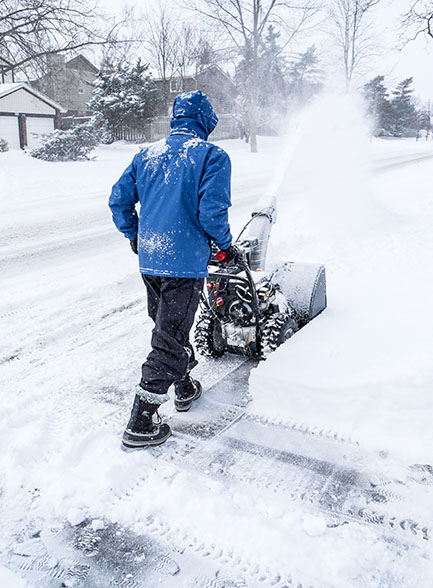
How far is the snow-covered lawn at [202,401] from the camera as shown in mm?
2305

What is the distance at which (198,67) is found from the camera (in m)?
40.4

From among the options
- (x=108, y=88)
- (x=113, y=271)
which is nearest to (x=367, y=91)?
(x=108, y=88)

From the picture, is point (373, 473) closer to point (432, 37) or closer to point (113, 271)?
point (113, 271)

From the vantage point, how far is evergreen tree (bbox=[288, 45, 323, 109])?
134 feet

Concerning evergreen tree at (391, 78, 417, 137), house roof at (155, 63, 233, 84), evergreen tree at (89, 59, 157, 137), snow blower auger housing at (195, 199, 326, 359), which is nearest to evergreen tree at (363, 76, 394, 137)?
evergreen tree at (391, 78, 417, 137)

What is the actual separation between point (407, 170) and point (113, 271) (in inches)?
588

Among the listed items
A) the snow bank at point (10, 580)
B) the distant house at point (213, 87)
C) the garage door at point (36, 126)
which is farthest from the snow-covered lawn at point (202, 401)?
the distant house at point (213, 87)

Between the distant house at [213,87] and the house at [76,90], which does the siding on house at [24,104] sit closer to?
the house at [76,90]

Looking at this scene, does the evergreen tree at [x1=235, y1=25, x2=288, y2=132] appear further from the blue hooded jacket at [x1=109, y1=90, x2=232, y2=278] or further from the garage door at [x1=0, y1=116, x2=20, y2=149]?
the blue hooded jacket at [x1=109, y1=90, x2=232, y2=278]

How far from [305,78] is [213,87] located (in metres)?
9.59

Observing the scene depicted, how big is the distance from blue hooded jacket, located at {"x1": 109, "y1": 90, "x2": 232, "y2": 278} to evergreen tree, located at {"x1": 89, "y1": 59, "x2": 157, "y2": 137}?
3201 cm

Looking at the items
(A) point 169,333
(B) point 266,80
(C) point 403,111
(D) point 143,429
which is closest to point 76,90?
(B) point 266,80

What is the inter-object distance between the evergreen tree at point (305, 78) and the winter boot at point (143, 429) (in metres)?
40.1

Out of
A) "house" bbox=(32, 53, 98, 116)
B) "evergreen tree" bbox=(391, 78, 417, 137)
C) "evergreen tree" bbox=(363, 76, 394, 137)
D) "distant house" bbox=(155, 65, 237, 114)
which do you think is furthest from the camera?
"evergreen tree" bbox=(391, 78, 417, 137)
